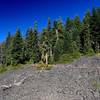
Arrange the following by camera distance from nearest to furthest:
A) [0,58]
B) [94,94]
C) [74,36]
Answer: [94,94] → [74,36] → [0,58]

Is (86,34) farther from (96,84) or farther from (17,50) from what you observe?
(96,84)

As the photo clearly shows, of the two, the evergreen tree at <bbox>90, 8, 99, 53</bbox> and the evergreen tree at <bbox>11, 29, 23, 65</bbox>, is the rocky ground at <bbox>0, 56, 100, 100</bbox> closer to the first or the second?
the evergreen tree at <bbox>90, 8, 99, 53</bbox>

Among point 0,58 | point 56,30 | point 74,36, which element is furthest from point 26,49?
point 0,58

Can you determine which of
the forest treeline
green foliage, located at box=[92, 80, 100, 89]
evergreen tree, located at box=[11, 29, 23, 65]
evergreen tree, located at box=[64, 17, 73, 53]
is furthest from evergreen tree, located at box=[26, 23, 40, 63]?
green foliage, located at box=[92, 80, 100, 89]

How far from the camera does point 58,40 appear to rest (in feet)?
240

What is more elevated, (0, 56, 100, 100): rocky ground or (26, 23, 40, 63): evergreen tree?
(26, 23, 40, 63): evergreen tree

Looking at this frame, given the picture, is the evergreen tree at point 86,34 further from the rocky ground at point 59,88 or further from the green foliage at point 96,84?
the green foliage at point 96,84

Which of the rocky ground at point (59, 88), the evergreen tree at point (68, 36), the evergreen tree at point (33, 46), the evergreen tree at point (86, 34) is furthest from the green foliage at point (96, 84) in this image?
the evergreen tree at point (33, 46)

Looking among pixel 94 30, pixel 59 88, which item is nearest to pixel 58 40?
pixel 94 30

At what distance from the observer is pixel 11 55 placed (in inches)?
3073

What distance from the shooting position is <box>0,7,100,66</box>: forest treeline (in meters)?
69.5

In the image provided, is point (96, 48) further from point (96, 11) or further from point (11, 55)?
point (11, 55)

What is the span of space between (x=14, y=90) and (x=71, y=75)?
747 centimetres

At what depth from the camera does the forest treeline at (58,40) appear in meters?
69.5
